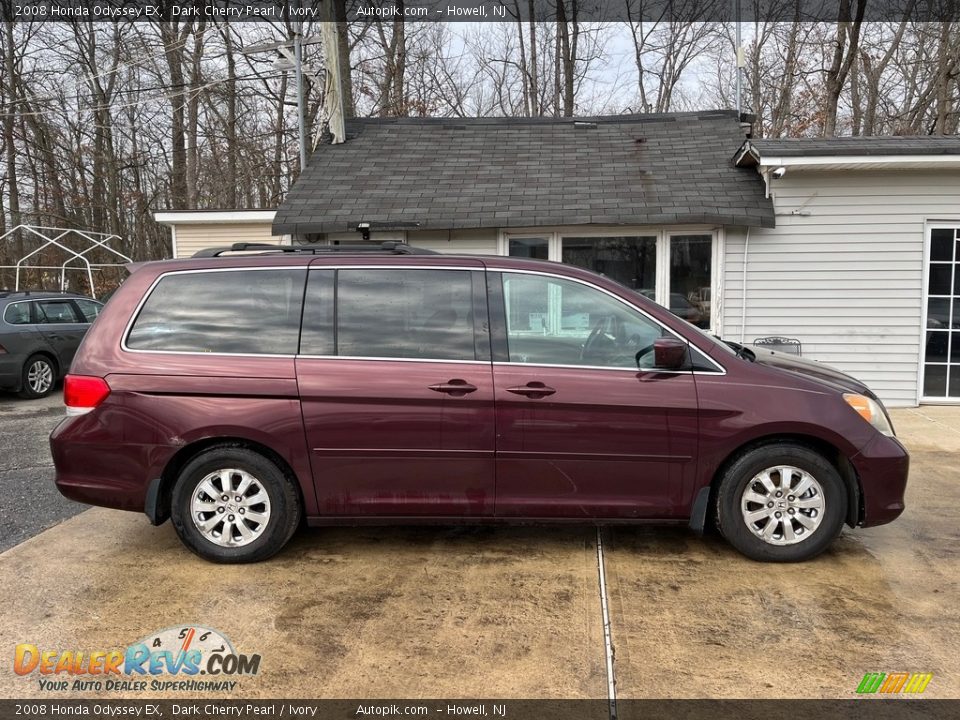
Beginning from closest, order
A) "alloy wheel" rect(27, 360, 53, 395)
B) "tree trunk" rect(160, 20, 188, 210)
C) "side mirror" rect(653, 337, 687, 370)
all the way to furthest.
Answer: "side mirror" rect(653, 337, 687, 370)
"alloy wheel" rect(27, 360, 53, 395)
"tree trunk" rect(160, 20, 188, 210)

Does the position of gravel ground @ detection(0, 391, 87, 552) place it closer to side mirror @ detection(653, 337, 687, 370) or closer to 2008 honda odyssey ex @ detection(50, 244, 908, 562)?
2008 honda odyssey ex @ detection(50, 244, 908, 562)

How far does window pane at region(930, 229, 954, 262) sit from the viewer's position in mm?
8117

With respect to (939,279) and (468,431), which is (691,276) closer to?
(939,279)

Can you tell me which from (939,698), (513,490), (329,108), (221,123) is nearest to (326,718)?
(513,490)

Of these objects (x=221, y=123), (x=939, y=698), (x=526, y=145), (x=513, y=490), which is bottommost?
(x=939, y=698)

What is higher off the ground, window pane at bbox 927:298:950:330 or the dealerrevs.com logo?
window pane at bbox 927:298:950:330

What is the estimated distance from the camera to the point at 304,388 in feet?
12.1

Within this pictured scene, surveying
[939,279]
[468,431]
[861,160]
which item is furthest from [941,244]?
[468,431]

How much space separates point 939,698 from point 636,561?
1.55m

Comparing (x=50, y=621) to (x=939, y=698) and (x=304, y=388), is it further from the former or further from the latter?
(x=939, y=698)

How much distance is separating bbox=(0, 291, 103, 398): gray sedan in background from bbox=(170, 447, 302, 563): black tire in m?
6.99


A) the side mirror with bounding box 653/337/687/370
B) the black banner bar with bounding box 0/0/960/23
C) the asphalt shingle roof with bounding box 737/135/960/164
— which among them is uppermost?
the black banner bar with bounding box 0/0/960/23

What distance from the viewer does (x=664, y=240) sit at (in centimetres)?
841

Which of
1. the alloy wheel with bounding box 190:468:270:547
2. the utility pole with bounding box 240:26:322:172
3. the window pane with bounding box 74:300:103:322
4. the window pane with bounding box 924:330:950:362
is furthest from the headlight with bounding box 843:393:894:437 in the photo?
the window pane with bounding box 74:300:103:322
